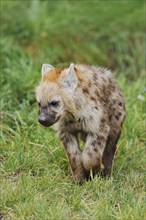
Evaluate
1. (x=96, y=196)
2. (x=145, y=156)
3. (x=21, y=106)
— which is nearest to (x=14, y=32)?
(x=21, y=106)

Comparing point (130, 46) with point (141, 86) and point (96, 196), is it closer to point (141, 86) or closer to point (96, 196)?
point (141, 86)

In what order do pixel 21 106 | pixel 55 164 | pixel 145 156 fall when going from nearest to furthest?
pixel 55 164
pixel 145 156
pixel 21 106

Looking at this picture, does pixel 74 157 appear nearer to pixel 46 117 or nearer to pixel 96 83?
pixel 46 117

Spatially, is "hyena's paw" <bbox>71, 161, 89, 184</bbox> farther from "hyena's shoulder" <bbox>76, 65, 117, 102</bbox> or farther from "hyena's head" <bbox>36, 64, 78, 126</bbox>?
"hyena's shoulder" <bbox>76, 65, 117, 102</bbox>

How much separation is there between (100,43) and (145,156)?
4.17m

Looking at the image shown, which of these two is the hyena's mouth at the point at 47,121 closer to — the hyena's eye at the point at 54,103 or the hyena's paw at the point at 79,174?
the hyena's eye at the point at 54,103

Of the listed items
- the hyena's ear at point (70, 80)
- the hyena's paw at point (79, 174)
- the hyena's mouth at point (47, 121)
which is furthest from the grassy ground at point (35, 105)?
the hyena's ear at point (70, 80)

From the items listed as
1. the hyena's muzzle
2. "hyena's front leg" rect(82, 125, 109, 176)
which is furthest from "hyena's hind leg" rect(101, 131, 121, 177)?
the hyena's muzzle

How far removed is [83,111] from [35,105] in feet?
6.97

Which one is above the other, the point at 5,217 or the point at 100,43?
the point at 100,43

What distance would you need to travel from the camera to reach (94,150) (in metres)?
6.85

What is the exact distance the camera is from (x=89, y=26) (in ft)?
38.7

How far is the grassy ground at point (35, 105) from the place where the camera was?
20.6 feet

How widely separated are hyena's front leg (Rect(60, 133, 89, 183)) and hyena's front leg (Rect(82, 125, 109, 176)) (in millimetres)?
68
